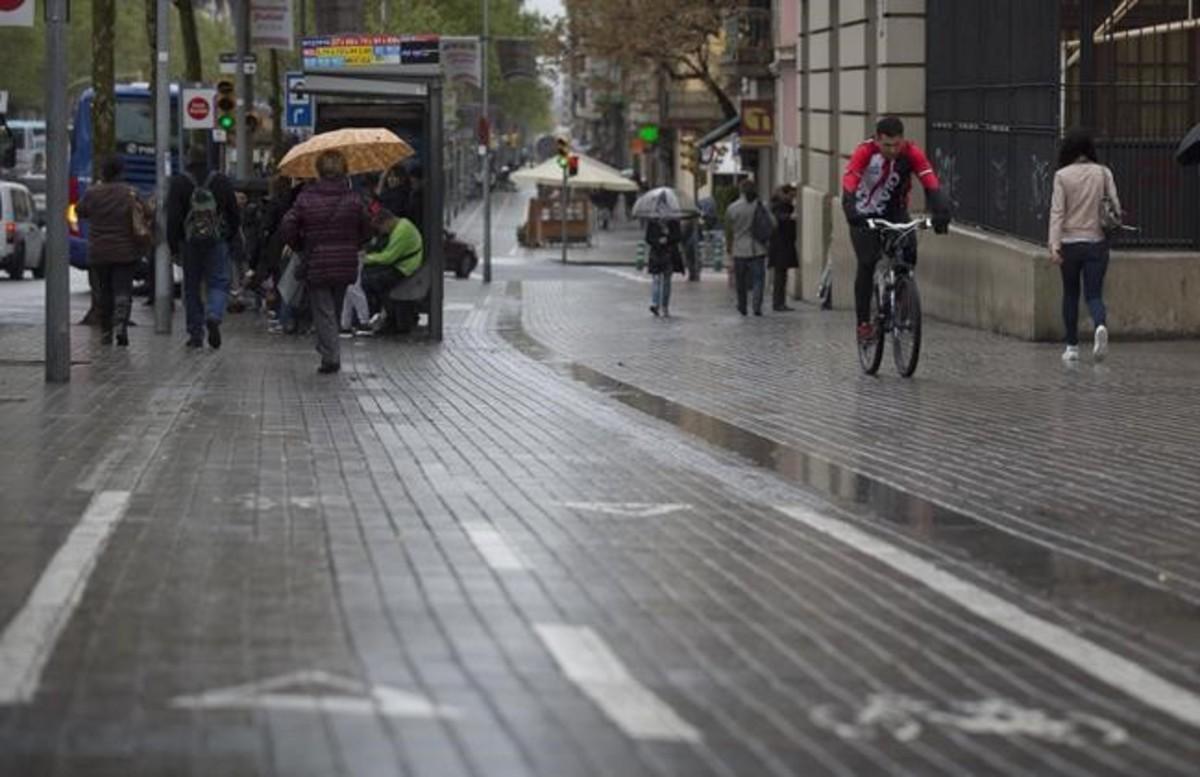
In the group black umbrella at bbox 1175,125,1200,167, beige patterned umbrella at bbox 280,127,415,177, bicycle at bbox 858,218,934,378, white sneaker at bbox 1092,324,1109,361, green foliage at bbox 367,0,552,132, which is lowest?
white sneaker at bbox 1092,324,1109,361

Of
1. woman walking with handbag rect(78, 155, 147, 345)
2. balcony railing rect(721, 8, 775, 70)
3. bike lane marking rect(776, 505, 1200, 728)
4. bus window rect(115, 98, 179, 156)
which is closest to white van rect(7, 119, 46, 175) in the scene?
balcony railing rect(721, 8, 775, 70)

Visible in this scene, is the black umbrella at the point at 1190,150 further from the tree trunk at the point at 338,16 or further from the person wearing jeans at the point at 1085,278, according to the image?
the tree trunk at the point at 338,16

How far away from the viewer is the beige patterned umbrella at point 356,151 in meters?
25.6

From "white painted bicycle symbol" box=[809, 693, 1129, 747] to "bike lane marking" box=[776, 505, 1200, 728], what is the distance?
32cm

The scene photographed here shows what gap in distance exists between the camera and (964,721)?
21.2ft

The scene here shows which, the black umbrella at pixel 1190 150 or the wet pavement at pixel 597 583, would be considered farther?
the black umbrella at pixel 1190 150

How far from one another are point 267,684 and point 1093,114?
54.7 ft

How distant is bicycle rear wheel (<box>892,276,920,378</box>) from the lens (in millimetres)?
17141

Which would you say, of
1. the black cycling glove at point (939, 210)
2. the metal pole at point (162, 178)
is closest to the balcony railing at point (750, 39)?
the metal pole at point (162, 178)

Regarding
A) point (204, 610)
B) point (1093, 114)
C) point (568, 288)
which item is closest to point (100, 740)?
point (204, 610)

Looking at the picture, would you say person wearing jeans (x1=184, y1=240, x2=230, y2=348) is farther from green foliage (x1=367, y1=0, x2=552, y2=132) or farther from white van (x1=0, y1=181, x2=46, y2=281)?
green foliage (x1=367, y1=0, x2=552, y2=132)

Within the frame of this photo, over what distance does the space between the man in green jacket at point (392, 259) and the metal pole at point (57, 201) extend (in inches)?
286

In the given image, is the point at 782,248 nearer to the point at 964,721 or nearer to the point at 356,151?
the point at 356,151

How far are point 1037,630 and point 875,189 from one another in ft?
34.0
